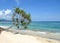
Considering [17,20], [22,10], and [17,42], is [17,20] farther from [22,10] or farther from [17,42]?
[17,42]

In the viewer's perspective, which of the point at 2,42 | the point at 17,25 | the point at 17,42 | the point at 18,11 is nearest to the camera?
the point at 2,42

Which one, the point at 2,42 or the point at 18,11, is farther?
the point at 18,11

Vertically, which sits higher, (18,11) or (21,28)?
(18,11)

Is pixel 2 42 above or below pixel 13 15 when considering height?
below

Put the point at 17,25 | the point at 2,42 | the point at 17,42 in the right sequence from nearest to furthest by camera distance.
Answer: the point at 2,42 < the point at 17,42 < the point at 17,25

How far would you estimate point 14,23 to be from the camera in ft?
49.4

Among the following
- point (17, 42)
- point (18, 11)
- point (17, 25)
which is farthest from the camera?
point (17, 25)

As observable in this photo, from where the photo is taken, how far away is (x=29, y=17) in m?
14.2

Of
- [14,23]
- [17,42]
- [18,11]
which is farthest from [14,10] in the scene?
[17,42]

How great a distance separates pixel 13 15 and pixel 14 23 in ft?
3.36

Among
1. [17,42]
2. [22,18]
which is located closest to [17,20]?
[22,18]

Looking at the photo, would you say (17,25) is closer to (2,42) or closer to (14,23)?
(14,23)

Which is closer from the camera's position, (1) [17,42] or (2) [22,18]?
(1) [17,42]

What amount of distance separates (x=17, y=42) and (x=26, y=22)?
28.6ft
